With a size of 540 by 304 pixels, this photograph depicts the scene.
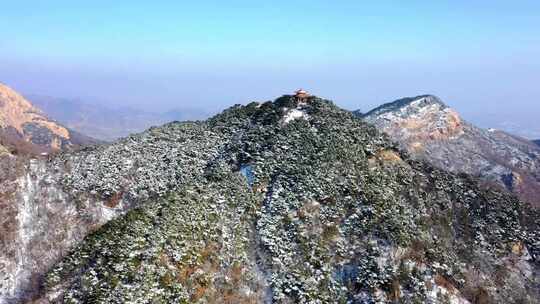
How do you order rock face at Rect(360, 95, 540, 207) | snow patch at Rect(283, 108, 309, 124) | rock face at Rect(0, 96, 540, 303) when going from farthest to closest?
rock face at Rect(360, 95, 540, 207) → snow patch at Rect(283, 108, 309, 124) → rock face at Rect(0, 96, 540, 303)

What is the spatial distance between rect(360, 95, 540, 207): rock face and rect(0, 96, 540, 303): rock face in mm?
69893

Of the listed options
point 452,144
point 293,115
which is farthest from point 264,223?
point 452,144

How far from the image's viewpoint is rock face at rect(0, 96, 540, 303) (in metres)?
27.6

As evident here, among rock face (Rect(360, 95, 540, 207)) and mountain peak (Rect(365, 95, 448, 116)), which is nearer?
rock face (Rect(360, 95, 540, 207))

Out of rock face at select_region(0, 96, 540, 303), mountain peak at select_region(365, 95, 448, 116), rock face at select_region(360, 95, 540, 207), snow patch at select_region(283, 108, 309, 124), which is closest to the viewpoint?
rock face at select_region(0, 96, 540, 303)

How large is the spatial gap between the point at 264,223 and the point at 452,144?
101298 millimetres

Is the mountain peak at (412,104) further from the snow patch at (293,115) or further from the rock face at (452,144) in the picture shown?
the snow patch at (293,115)

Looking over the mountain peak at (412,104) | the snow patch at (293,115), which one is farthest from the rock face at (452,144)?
the snow patch at (293,115)

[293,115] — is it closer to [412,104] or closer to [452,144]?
[452,144]

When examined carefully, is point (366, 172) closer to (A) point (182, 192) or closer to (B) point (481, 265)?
(B) point (481, 265)

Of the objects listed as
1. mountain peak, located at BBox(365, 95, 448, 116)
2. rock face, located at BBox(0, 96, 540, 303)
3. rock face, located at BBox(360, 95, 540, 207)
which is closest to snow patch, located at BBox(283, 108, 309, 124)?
rock face, located at BBox(0, 96, 540, 303)

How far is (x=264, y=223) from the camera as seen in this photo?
33.1m

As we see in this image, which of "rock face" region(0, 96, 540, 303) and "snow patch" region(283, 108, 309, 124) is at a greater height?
"snow patch" region(283, 108, 309, 124)

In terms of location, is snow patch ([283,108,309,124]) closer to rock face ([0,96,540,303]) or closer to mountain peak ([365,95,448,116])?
rock face ([0,96,540,303])
